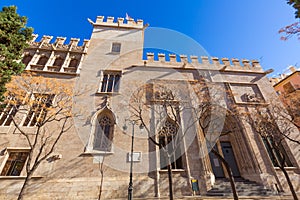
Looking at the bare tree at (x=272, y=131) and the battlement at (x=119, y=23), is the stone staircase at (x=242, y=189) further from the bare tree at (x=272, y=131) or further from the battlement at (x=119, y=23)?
the battlement at (x=119, y=23)

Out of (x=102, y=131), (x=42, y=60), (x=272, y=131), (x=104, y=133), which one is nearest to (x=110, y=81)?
(x=102, y=131)

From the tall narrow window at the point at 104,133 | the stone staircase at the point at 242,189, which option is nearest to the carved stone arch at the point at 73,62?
the tall narrow window at the point at 104,133

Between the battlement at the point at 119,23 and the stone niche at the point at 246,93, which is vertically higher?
the battlement at the point at 119,23

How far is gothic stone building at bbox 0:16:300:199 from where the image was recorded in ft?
32.6

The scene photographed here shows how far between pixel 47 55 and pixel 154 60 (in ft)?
40.5

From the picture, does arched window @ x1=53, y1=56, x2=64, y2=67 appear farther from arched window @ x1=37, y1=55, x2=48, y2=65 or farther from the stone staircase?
the stone staircase

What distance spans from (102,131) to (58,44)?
12.8 meters

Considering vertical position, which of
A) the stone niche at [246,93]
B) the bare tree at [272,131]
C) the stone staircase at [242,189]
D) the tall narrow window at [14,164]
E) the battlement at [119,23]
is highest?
the battlement at [119,23]

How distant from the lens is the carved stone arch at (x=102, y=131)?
447 inches

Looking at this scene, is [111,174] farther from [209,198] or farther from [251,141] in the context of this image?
[251,141]

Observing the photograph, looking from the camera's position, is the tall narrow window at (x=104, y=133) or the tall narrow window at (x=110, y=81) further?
the tall narrow window at (x=110, y=81)

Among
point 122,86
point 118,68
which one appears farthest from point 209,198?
point 118,68

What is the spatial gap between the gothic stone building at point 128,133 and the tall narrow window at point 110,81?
0.11 meters

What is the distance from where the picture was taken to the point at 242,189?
10367 millimetres
